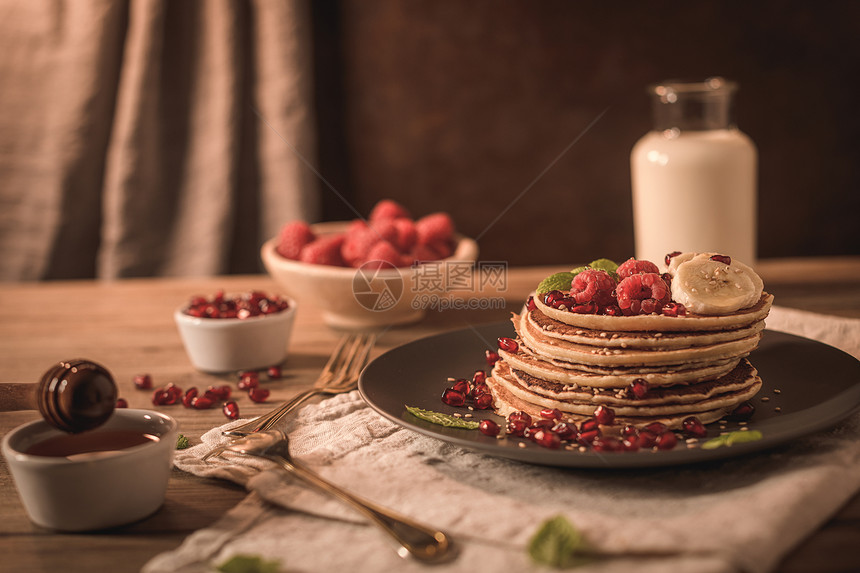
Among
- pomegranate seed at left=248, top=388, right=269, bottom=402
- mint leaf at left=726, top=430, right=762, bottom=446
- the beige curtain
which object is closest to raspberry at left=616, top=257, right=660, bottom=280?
mint leaf at left=726, top=430, right=762, bottom=446

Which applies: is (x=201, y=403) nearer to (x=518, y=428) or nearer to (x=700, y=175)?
(x=518, y=428)

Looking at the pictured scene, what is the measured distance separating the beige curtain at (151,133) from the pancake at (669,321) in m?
2.16

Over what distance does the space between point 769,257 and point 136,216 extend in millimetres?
2702

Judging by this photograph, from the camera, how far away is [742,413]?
1149 mm

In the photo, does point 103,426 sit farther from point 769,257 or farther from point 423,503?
point 769,257

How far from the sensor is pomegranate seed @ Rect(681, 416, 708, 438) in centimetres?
109

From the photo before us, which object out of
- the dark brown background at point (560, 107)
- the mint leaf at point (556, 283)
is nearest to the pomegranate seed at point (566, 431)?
the mint leaf at point (556, 283)

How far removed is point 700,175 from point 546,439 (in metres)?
1.29

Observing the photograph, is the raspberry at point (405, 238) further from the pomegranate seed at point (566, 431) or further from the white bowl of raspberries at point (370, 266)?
the pomegranate seed at point (566, 431)

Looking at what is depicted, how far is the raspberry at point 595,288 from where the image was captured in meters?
1.27

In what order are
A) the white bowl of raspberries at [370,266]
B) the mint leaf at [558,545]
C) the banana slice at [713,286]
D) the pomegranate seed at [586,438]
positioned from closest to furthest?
the mint leaf at [558,545], the pomegranate seed at [586,438], the banana slice at [713,286], the white bowl of raspberries at [370,266]

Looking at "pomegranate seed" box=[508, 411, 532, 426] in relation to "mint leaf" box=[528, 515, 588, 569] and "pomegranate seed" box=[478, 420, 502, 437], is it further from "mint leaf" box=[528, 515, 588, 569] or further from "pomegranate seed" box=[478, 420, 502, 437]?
"mint leaf" box=[528, 515, 588, 569]

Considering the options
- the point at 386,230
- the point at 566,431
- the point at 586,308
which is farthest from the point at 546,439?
the point at 386,230

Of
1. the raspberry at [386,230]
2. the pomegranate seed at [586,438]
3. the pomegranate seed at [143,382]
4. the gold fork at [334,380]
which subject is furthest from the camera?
the raspberry at [386,230]
